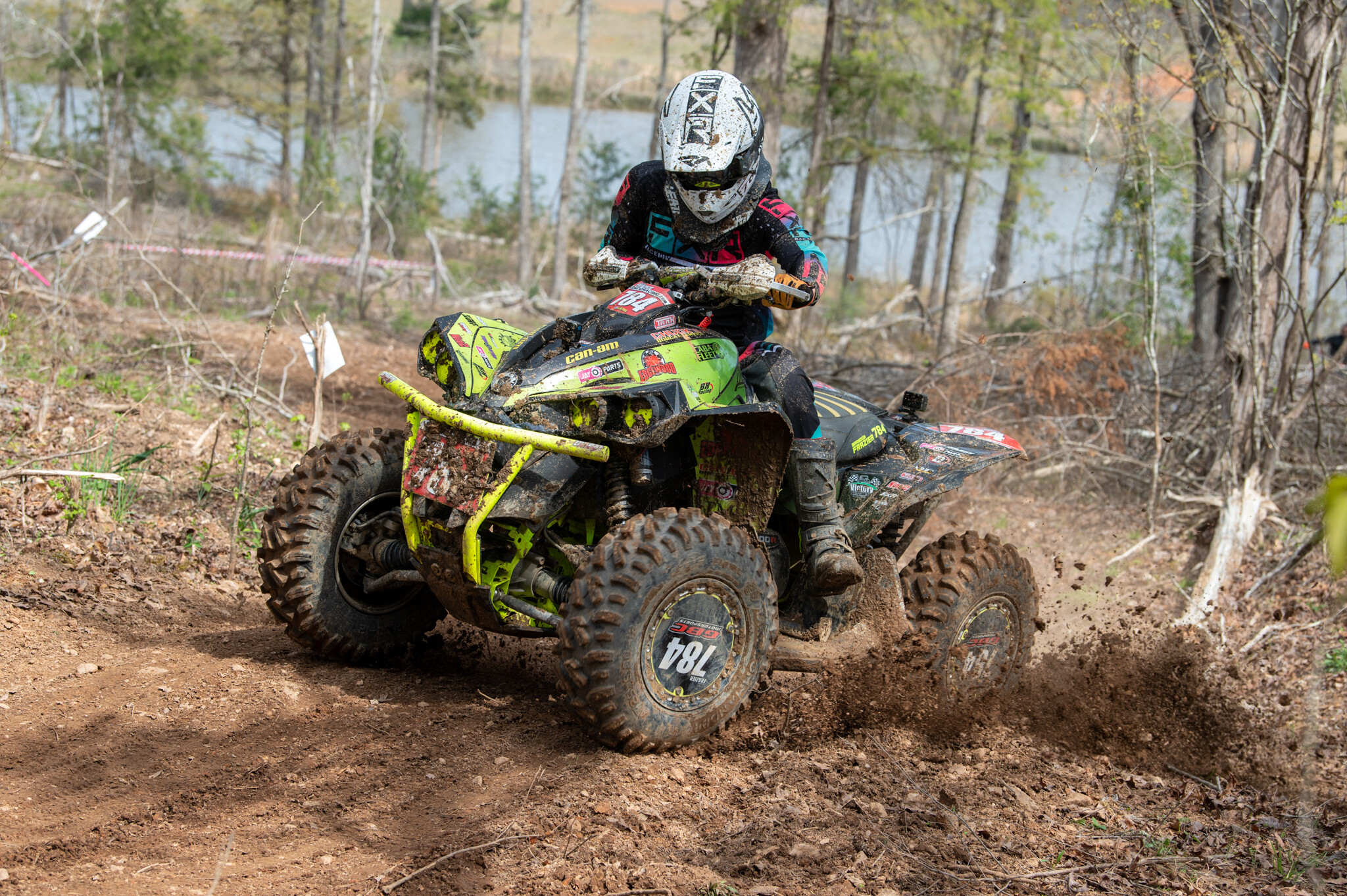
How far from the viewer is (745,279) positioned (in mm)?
4066

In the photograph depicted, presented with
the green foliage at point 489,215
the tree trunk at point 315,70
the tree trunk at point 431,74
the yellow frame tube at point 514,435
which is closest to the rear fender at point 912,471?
the yellow frame tube at point 514,435

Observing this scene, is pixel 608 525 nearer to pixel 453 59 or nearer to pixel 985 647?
pixel 985 647

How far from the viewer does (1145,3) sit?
29.9 feet

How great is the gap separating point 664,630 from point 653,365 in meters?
0.97

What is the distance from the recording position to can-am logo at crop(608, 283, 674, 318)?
418 cm

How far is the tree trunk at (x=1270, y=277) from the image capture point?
23.2 ft

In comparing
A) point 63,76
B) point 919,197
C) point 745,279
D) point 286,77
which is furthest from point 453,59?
point 745,279

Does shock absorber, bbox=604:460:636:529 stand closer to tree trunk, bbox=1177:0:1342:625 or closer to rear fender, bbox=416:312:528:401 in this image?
rear fender, bbox=416:312:528:401

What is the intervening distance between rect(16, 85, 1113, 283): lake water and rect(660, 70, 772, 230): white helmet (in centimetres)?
1044

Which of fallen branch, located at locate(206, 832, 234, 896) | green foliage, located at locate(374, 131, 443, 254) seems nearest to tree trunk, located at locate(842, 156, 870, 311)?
green foliage, located at locate(374, 131, 443, 254)

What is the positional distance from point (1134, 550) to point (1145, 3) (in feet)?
15.6

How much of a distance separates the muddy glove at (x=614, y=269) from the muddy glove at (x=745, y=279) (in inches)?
15.4

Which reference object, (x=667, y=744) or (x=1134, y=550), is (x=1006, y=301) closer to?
(x=1134, y=550)

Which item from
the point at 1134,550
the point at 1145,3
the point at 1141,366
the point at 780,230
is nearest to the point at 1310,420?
the point at 1141,366
